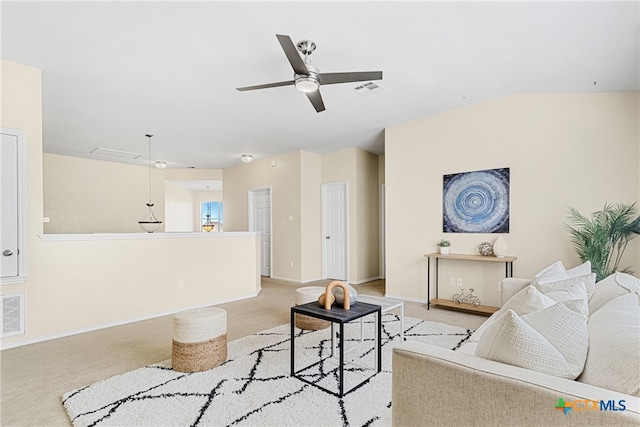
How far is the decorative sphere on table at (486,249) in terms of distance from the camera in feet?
13.5

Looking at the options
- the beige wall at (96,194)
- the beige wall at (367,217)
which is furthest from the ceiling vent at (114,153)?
the beige wall at (367,217)

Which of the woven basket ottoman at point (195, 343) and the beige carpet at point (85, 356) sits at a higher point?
the woven basket ottoman at point (195, 343)

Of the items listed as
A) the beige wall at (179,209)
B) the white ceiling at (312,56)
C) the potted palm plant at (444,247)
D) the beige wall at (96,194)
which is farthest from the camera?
the beige wall at (179,209)

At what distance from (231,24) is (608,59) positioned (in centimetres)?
312

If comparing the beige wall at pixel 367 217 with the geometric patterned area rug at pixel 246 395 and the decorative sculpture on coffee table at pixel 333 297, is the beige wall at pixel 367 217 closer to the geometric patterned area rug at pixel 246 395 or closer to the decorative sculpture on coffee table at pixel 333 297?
the geometric patterned area rug at pixel 246 395

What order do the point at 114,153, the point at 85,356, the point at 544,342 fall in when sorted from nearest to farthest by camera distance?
the point at 544,342
the point at 85,356
the point at 114,153

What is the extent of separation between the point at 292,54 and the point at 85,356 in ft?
9.88

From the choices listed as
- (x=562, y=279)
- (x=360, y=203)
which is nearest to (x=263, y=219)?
(x=360, y=203)

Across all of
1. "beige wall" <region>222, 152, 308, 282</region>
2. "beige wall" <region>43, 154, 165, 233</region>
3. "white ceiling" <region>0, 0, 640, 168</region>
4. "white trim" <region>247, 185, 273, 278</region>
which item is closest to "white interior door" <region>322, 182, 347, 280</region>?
"beige wall" <region>222, 152, 308, 282</region>

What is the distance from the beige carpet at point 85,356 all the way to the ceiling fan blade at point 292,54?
8.34ft

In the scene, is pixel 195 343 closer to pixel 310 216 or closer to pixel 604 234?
pixel 604 234

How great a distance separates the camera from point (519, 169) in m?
3.95

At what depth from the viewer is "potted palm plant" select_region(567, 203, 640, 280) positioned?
3.14m

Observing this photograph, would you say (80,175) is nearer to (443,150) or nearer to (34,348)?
(34,348)
